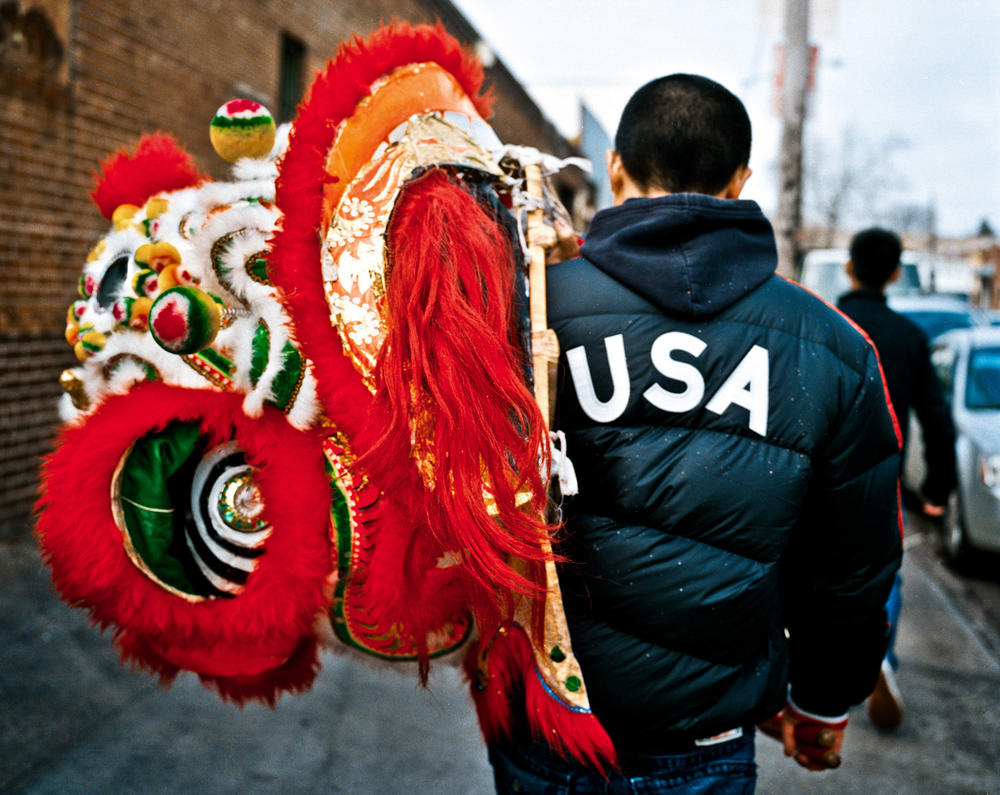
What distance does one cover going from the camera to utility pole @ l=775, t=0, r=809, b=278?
881 cm

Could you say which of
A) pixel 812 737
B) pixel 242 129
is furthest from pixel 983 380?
pixel 242 129

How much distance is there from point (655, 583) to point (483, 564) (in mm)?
368

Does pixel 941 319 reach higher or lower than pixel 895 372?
higher

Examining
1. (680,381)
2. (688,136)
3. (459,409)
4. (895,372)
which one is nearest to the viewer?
(459,409)

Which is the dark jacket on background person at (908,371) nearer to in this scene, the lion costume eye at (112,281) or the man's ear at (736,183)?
the man's ear at (736,183)

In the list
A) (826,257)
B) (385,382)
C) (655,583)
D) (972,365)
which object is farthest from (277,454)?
(826,257)

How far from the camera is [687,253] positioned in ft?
4.48

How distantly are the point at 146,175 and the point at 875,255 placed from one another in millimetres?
3090

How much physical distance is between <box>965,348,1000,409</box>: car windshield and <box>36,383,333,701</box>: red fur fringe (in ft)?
20.2

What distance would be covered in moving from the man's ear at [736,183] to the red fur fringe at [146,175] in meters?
1.06

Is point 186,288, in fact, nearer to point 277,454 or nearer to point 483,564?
point 277,454

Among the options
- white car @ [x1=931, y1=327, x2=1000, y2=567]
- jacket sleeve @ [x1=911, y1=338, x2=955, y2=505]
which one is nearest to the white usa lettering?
jacket sleeve @ [x1=911, y1=338, x2=955, y2=505]

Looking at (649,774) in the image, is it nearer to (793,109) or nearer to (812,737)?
(812,737)

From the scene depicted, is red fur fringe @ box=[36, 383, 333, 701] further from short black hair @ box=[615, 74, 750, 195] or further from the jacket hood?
short black hair @ box=[615, 74, 750, 195]
